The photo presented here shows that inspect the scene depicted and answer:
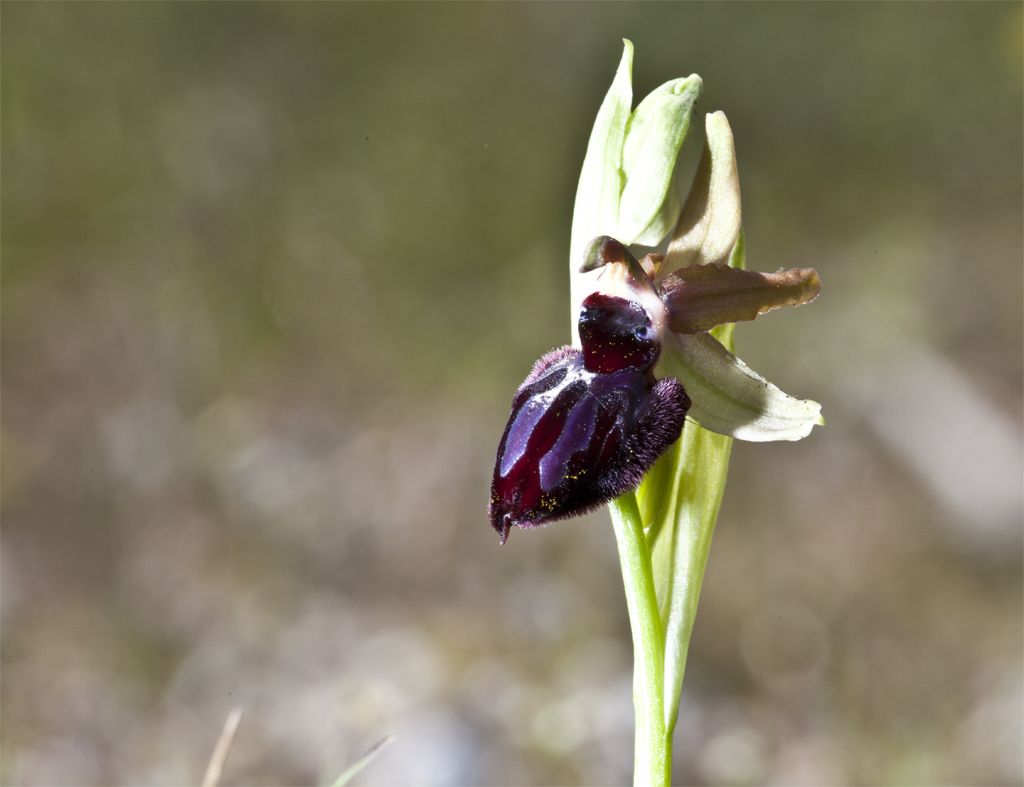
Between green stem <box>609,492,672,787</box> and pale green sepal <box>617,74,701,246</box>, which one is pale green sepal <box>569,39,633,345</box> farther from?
green stem <box>609,492,672,787</box>

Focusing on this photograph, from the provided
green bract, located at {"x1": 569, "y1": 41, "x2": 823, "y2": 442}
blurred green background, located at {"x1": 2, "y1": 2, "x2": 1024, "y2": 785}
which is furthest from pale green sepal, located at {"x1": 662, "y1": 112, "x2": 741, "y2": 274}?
blurred green background, located at {"x1": 2, "y1": 2, "x2": 1024, "y2": 785}

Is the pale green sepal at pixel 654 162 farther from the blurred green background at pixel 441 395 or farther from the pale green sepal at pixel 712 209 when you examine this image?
the blurred green background at pixel 441 395

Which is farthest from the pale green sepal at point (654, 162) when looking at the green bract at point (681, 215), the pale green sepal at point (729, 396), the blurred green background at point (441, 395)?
the blurred green background at point (441, 395)

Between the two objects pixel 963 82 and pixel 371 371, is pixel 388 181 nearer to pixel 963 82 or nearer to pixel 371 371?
pixel 371 371

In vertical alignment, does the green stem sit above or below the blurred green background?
below

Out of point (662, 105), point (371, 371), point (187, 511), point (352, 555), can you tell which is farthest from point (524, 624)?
point (662, 105)

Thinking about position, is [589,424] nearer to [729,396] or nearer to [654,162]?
[729,396]

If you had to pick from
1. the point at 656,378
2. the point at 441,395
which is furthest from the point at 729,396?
the point at 441,395
